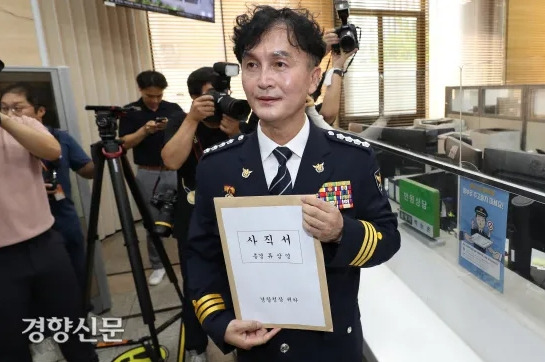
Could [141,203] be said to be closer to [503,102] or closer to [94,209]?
[94,209]

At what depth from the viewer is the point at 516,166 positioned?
1.20m

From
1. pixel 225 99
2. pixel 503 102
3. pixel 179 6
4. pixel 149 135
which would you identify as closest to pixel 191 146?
pixel 225 99

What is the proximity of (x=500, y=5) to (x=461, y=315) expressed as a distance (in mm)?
3463

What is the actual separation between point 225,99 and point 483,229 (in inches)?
32.7

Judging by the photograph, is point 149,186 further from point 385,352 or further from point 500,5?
point 500,5

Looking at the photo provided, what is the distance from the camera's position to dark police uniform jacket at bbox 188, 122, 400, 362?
2.50 feet

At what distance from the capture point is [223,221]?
715 mm

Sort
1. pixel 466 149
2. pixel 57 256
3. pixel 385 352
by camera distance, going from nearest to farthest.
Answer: pixel 385 352
pixel 466 149
pixel 57 256

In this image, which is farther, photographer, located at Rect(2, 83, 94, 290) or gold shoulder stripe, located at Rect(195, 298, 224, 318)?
photographer, located at Rect(2, 83, 94, 290)

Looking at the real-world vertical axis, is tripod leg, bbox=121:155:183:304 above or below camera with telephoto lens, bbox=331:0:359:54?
below

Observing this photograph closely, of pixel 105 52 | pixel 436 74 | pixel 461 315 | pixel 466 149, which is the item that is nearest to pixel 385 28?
pixel 436 74

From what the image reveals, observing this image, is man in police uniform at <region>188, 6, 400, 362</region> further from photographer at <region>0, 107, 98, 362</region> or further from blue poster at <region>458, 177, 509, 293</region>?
photographer at <region>0, 107, 98, 362</region>

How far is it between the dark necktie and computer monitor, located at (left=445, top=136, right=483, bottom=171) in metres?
0.71

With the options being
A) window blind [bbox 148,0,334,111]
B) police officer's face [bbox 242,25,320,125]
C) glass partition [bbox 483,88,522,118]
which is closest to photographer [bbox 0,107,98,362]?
police officer's face [bbox 242,25,320,125]
